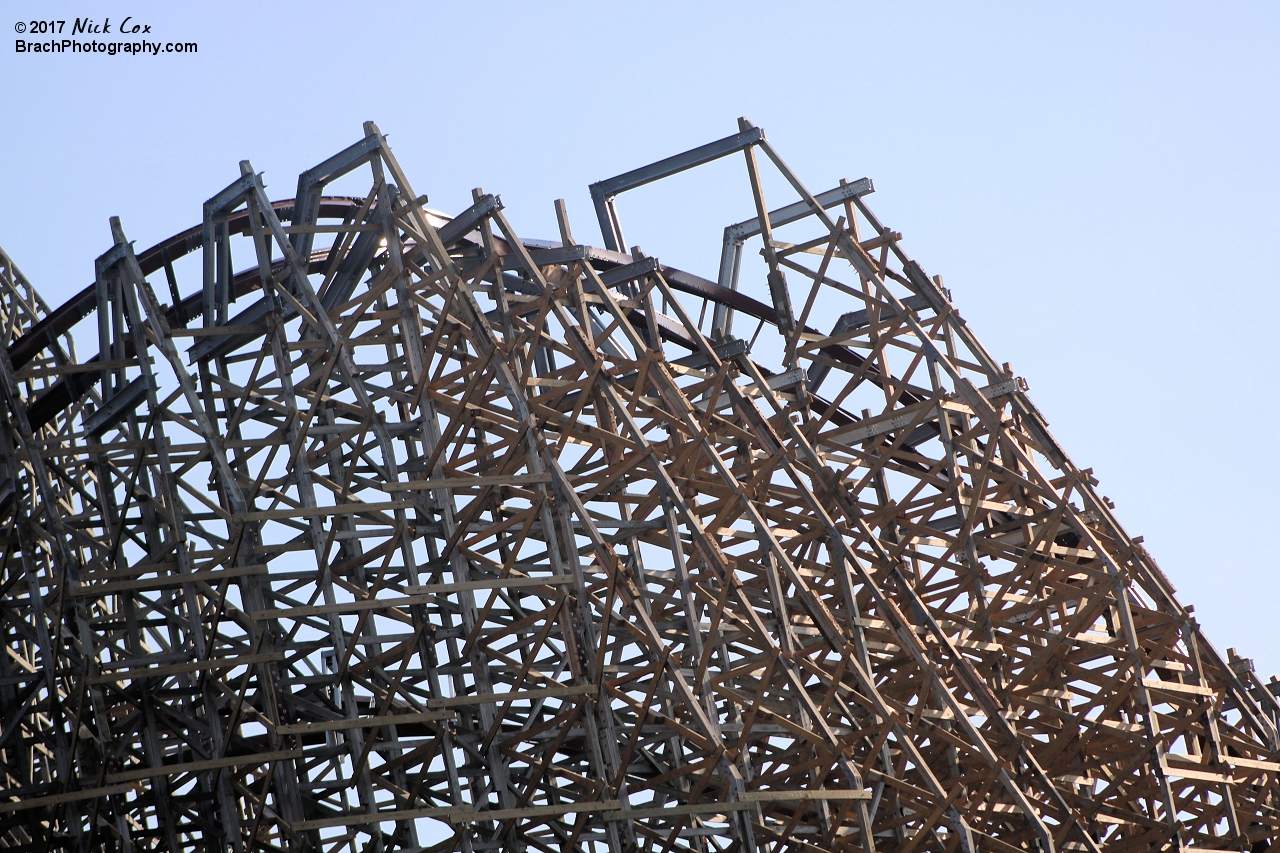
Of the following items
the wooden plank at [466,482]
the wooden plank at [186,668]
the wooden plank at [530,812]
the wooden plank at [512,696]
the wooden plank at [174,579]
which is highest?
the wooden plank at [466,482]

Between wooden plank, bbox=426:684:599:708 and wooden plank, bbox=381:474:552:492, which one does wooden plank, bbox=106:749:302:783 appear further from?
wooden plank, bbox=381:474:552:492

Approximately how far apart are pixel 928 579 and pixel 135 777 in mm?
8945

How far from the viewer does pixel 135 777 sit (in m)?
15.1

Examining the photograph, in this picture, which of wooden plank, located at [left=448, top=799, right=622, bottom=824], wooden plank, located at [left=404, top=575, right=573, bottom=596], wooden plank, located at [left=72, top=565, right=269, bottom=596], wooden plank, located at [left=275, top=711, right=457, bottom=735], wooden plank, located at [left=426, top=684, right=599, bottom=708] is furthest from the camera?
wooden plank, located at [left=72, top=565, right=269, bottom=596]

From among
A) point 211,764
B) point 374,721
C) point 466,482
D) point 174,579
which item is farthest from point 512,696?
point 174,579

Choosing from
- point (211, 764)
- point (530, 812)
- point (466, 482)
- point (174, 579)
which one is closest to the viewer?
point (530, 812)

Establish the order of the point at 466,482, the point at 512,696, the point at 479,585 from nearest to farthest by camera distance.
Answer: the point at 512,696, the point at 479,585, the point at 466,482

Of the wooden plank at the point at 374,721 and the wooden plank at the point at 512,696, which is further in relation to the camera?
the wooden plank at the point at 374,721

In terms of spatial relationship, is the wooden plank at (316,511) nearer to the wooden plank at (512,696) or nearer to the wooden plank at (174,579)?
the wooden plank at (174,579)

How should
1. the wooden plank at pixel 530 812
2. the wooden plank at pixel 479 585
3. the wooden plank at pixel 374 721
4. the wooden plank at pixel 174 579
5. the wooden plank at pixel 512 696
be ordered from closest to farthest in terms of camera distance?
the wooden plank at pixel 530 812, the wooden plank at pixel 512 696, the wooden plank at pixel 374 721, the wooden plank at pixel 479 585, the wooden plank at pixel 174 579

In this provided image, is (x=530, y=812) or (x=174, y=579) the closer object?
(x=530, y=812)

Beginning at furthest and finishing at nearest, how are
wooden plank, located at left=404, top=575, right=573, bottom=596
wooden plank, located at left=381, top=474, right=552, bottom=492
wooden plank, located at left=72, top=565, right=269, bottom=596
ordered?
wooden plank, located at left=72, top=565, right=269, bottom=596 < wooden plank, located at left=381, top=474, right=552, bottom=492 < wooden plank, located at left=404, top=575, right=573, bottom=596

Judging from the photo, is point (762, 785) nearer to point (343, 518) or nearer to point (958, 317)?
point (343, 518)

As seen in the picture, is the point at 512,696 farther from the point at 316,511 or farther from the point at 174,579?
the point at 174,579
